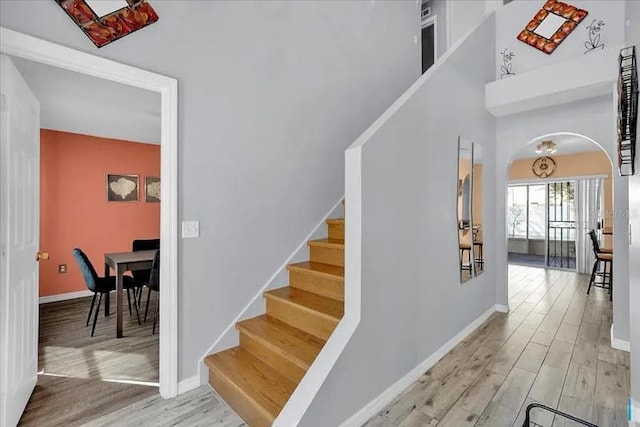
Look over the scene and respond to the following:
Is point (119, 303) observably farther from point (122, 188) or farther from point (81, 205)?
point (122, 188)

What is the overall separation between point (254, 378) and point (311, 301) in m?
0.62

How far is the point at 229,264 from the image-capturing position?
2.32 metres

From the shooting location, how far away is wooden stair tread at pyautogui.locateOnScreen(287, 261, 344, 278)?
7.69ft

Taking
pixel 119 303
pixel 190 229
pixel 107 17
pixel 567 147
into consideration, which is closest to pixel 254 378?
pixel 190 229

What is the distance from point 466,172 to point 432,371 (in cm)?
184

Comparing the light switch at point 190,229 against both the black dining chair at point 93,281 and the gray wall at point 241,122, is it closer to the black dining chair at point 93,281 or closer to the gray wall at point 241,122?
the gray wall at point 241,122

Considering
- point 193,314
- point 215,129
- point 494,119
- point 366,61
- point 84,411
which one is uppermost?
point 366,61

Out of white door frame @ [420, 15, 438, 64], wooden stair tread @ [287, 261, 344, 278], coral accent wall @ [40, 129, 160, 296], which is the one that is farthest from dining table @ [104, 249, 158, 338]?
white door frame @ [420, 15, 438, 64]

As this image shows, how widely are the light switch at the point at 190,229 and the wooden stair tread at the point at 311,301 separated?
0.74 meters

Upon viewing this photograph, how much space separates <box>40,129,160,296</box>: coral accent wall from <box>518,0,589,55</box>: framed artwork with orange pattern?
19.2 feet

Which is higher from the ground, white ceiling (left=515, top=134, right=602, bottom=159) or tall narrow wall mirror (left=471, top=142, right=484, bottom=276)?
white ceiling (left=515, top=134, right=602, bottom=159)

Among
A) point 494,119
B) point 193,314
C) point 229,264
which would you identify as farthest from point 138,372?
point 494,119

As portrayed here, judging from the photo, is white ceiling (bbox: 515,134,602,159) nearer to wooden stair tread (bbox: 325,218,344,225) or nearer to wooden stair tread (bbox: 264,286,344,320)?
wooden stair tread (bbox: 325,218,344,225)

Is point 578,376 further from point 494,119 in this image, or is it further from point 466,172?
point 494,119
